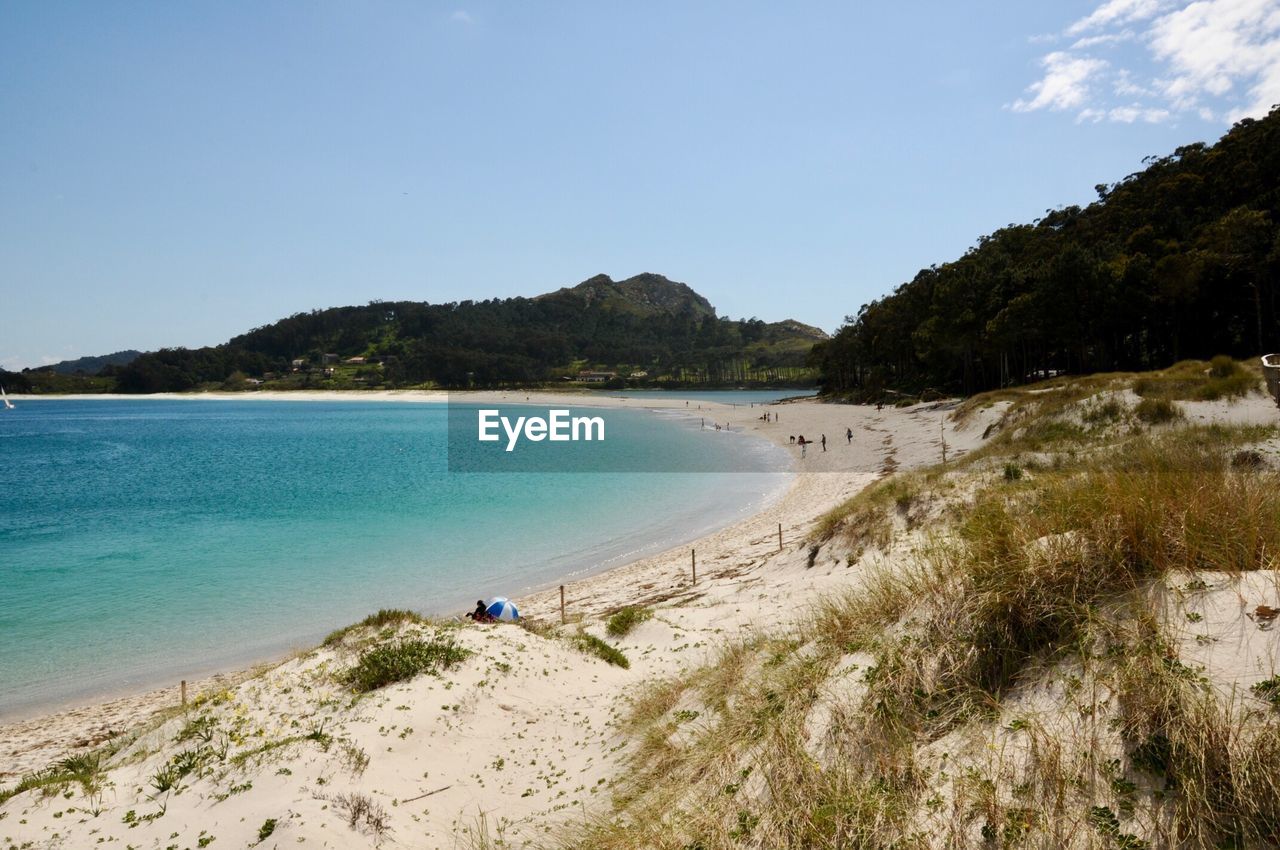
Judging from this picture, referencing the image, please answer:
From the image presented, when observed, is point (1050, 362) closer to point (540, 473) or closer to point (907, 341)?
point (907, 341)

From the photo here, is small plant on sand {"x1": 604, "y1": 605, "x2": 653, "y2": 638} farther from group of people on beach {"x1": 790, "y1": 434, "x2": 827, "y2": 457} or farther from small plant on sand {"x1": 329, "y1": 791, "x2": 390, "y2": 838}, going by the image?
group of people on beach {"x1": 790, "y1": 434, "x2": 827, "y2": 457}

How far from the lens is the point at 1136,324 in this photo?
161 ft

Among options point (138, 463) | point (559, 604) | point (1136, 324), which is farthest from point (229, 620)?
point (1136, 324)

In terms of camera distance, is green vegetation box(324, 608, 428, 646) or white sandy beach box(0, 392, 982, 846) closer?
white sandy beach box(0, 392, 982, 846)

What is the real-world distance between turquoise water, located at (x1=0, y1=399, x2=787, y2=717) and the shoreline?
1063mm

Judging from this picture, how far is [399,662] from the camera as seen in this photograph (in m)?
9.54

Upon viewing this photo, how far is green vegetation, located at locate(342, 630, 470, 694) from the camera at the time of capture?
30.6 feet

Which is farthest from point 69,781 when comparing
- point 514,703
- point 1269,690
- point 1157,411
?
point 1157,411

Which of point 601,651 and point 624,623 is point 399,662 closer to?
point 601,651

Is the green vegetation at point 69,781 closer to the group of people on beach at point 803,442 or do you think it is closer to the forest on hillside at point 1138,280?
the group of people on beach at point 803,442

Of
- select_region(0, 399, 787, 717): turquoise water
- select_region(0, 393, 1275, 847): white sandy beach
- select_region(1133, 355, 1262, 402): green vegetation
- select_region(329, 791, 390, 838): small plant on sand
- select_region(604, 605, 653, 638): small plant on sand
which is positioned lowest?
select_region(0, 399, 787, 717): turquoise water

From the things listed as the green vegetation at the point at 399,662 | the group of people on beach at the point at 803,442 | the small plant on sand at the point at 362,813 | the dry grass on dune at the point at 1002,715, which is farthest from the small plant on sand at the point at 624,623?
the group of people on beach at the point at 803,442

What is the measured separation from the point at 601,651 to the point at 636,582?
9.14m

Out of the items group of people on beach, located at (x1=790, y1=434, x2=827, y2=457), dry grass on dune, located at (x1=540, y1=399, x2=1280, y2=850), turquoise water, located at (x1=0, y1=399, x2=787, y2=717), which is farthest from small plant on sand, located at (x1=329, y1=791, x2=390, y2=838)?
group of people on beach, located at (x1=790, y1=434, x2=827, y2=457)
